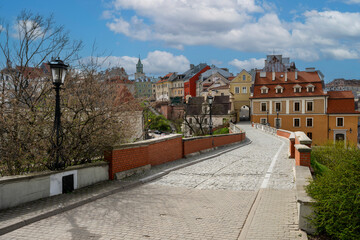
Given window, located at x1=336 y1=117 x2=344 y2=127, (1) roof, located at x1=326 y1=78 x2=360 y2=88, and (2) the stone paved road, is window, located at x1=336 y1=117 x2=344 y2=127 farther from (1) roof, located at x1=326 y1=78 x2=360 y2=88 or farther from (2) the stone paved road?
(1) roof, located at x1=326 y1=78 x2=360 y2=88

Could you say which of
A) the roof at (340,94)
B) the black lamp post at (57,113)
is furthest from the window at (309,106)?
the black lamp post at (57,113)

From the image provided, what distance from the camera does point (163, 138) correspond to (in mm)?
13164

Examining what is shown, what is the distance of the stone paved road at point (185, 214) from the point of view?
560 centimetres

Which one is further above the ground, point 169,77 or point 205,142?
point 169,77

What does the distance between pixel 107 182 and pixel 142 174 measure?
63.4 inches

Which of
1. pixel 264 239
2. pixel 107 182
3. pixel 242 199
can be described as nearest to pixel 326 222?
pixel 264 239

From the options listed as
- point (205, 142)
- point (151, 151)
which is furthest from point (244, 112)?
point (151, 151)

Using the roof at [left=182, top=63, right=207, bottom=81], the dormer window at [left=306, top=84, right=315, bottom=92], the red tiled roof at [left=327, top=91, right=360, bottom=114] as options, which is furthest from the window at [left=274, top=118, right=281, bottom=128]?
the roof at [left=182, top=63, right=207, bottom=81]

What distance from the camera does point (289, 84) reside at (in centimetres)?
6088

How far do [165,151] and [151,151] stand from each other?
143cm

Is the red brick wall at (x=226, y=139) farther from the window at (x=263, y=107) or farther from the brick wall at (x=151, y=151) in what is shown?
the window at (x=263, y=107)

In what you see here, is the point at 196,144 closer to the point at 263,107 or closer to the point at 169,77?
the point at 263,107

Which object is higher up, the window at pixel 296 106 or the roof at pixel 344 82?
the roof at pixel 344 82

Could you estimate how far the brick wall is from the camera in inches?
378
